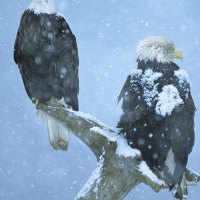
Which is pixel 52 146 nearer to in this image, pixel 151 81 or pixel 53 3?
pixel 151 81

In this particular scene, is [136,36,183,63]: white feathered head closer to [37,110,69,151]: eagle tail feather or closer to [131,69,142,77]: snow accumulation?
[131,69,142,77]: snow accumulation

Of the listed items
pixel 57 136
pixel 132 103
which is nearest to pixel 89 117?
pixel 132 103

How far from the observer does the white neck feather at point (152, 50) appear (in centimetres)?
494

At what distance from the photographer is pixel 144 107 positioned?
4.48m

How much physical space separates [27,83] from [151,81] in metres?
1.74

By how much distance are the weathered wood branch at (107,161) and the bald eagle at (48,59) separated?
113 cm

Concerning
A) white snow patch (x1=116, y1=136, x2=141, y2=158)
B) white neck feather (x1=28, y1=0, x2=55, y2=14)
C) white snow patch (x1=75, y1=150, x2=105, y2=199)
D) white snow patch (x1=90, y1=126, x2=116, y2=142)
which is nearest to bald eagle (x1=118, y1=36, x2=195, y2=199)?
white snow patch (x1=116, y1=136, x2=141, y2=158)

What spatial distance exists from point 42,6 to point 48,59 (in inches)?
28.5

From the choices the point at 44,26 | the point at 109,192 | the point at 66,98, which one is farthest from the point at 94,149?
the point at 44,26

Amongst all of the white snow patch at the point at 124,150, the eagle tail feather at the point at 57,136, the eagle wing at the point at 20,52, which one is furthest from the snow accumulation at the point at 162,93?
the eagle wing at the point at 20,52

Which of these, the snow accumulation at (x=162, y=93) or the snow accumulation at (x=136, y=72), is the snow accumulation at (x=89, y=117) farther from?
the snow accumulation at (x=136, y=72)

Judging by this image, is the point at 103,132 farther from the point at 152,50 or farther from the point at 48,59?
the point at 48,59

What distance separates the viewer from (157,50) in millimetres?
5012

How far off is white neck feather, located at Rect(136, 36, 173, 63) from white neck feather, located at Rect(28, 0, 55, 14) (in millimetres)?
1320
